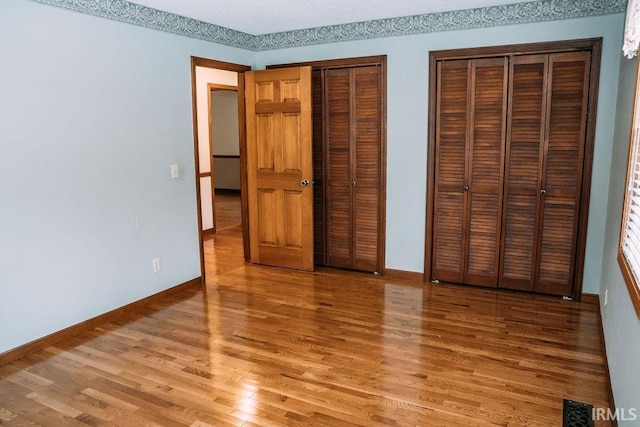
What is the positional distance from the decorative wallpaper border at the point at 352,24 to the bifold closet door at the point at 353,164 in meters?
0.36

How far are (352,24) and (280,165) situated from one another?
4.95 feet

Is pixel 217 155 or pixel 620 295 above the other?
pixel 217 155

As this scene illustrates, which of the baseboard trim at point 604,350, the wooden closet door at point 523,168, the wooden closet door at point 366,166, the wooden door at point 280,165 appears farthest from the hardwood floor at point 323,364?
the wooden door at point 280,165

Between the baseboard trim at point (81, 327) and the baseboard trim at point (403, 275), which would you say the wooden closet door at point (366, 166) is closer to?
the baseboard trim at point (403, 275)

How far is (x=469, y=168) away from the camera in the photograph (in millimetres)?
4152

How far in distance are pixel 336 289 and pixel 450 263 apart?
3.55 ft

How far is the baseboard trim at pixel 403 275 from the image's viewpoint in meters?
4.52

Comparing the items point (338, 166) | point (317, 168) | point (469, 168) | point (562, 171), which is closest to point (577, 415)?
point (562, 171)

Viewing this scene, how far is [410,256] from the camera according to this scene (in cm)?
455

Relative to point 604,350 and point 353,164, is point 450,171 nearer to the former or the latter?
point 353,164

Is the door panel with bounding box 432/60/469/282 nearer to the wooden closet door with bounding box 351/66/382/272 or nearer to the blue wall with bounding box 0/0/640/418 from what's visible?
the blue wall with bounding box 0/0/640/418

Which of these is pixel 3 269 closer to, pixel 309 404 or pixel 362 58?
pixel 309 404

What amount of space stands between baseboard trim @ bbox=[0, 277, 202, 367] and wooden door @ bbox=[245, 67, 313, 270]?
1008 mm

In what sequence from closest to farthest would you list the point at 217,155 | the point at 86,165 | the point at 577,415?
the point at 577,415, the point at 86,165, the point at 217,155
